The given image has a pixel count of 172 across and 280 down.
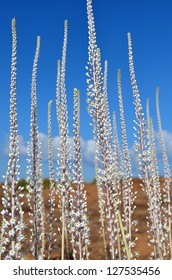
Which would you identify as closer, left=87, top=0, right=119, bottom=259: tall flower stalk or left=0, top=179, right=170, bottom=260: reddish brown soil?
left=87, top=0, right=119, bottom=259: tall flower stalk

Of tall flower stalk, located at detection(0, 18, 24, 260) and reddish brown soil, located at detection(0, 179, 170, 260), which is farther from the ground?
reddish brown soil, located at detection(0, 179, 170, 260)

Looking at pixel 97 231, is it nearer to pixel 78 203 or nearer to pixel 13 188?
pixel 78 203

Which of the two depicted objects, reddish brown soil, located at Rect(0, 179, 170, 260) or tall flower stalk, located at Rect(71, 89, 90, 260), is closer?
tall flower stalk, located at Rect(71, 89, 90, 260)

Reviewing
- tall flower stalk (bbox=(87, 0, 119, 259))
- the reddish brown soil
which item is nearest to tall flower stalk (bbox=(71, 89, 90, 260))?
tall flower stalk (bbox=(87, 0, 119, 259))

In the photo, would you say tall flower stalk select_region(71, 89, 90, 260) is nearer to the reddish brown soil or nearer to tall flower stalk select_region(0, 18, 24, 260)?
tall flower stalk select_region(0, 18, 24, 260)

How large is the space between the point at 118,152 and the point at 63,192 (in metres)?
5.62

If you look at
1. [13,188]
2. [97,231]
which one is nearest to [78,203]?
[13,188]

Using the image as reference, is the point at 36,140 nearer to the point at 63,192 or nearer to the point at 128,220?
the point at 63,192

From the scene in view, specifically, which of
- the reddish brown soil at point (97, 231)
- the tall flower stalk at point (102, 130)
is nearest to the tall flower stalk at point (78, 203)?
the tall flower stalk at point (102, 130)

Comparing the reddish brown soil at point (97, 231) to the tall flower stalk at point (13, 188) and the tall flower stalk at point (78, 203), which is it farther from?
the tall flower stalk at point (13, 188)

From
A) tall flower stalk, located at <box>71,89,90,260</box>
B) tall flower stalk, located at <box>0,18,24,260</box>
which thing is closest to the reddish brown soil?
tall flower stalk, located at <box>71,89,90,260</box>
